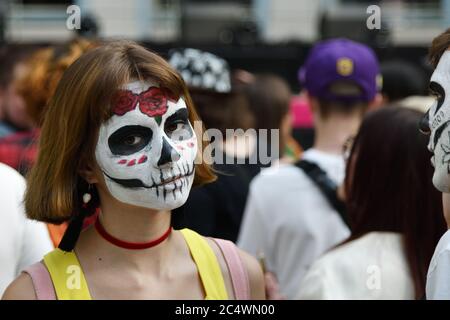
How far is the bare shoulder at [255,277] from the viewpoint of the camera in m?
2.41

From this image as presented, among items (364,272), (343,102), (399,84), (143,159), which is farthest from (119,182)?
(399,84)

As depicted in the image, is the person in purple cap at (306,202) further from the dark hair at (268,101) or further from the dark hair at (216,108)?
the dark hair at (268,101)

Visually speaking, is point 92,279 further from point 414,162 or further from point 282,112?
point 282,112

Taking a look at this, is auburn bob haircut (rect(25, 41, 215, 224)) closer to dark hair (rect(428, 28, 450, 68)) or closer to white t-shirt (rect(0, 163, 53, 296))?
white t-shirt (rect(0, 163, 53, 296))

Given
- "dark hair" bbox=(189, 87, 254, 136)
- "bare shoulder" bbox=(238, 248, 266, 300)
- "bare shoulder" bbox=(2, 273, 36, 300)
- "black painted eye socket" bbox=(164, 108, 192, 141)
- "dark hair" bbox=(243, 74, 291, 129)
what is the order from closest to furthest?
"bare shoulder" bbox=(2, 273, 36, 300)
"black painted eye socket" bbox=(164, 108, 192, 141)
"bare shoulder" bbox=(238, 248, 266, 300)
"dark hair" bbox=(189, 87, 254, 136)
"dark hair" bbox=(243, 74, 291, 129)

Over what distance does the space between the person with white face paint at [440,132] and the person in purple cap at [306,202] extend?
4.73ft

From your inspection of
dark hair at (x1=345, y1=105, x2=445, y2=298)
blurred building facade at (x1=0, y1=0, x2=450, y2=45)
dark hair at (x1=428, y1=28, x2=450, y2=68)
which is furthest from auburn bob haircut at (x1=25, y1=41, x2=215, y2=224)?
blurred building facade at (x1=0, y1=0, x2=450, y2=45)

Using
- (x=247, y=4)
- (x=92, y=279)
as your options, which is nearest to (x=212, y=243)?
(x=92, y=279)

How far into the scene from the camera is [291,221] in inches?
142

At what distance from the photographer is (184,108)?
91.0 inches

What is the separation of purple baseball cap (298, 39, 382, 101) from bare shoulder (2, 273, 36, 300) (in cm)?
208

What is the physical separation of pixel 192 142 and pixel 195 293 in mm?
381

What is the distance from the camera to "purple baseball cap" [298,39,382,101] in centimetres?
401

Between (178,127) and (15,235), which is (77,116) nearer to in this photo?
(178,127)
